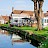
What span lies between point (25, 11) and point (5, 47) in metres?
71.6

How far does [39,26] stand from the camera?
33875 mm

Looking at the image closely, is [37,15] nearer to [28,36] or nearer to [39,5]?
[39,5]

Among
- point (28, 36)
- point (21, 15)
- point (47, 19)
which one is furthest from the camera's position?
point (21, 15)

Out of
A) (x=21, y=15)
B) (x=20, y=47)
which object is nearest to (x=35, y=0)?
(x=20, y=47)

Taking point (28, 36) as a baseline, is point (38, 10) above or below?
above

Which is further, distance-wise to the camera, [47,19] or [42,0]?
[47,19]

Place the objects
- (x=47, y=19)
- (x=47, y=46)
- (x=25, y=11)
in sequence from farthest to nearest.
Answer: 1. (x=25, y=11)
2. (x=47, y=19)
3. (x=47, y=46)

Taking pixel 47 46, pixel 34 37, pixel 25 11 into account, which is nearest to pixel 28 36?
pixel 34 37

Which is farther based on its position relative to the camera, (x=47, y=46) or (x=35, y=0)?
(x=35, y=0)

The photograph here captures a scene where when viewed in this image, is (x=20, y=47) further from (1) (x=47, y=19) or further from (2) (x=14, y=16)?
(2) (x=14, y=16)

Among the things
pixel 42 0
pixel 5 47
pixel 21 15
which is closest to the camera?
pixel 5 47

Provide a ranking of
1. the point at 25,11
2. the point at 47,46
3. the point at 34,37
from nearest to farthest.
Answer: the point at 47,46 → the point at 34,37 → the point at 25,11

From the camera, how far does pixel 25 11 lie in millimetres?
91375

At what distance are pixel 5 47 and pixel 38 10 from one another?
14968mm
